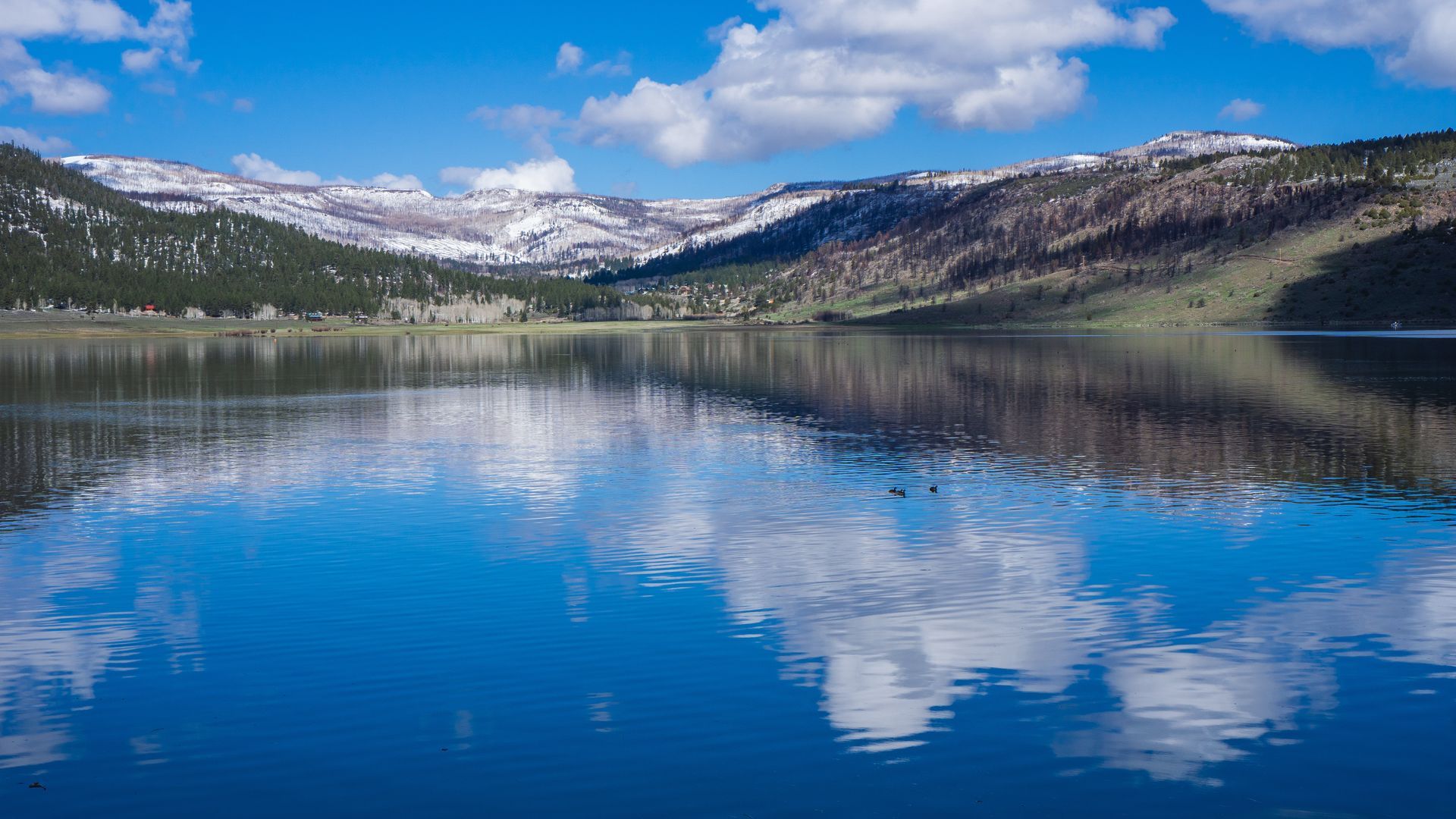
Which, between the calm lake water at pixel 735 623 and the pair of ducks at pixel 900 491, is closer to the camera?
the calm lake water at pixel 735 623

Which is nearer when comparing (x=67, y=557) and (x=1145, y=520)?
(x=67, y=557)

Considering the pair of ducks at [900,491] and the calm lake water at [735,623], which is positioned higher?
the pair of ducks at [900,491]

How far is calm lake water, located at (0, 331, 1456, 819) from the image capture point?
1401cm

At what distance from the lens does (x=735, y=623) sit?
20688 mm

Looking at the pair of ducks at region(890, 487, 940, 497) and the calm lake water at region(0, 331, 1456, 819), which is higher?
the pair of ducks at region(890, 487, 940, 497)

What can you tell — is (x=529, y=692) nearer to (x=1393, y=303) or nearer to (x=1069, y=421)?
(x=1069, y=421)

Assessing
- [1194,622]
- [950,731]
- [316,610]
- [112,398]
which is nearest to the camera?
[950,731]

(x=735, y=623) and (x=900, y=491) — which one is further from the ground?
(x=900, y=491)

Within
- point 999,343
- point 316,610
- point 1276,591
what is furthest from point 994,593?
point 999,343

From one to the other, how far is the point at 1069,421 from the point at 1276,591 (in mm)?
31449

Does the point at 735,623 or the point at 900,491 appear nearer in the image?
the point at 735,623

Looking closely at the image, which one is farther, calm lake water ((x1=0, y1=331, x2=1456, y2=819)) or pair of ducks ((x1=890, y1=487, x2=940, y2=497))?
pair of ducks ((x1=890, y1=487, x2=940, y2=497))

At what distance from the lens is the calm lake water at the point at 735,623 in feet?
46.0

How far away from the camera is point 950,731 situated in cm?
1532
